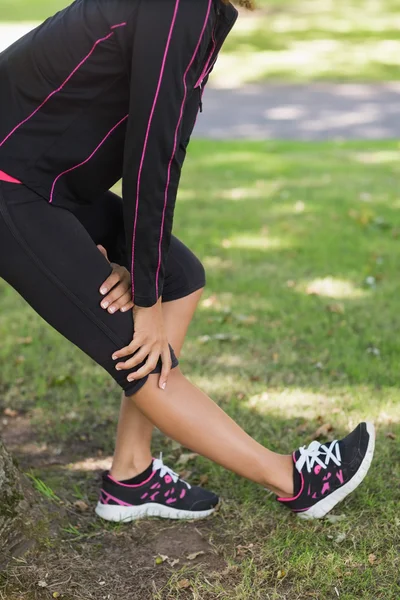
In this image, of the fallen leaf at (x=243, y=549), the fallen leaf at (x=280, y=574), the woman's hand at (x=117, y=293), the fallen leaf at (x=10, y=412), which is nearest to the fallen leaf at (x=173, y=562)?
the fallen leaf at (x=243, y=549)

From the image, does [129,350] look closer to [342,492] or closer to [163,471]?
[163,471]

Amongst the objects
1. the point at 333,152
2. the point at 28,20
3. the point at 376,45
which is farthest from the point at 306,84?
the point at 28,20

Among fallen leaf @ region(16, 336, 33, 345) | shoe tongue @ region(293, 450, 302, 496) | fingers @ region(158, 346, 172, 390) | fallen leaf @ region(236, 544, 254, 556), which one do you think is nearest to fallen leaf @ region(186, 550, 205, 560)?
fallen leaf @ region(236, 544, 254, 556)

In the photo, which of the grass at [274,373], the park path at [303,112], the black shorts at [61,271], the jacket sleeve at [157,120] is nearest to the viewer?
the jacket sleeve at [157,120]

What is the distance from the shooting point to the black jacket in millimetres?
1978

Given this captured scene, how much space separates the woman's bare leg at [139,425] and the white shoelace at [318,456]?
1.71 feet

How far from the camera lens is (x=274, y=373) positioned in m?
3.97

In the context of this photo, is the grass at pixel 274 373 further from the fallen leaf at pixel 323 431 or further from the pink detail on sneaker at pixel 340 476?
the pink detail on sneaker at pixel 340 476

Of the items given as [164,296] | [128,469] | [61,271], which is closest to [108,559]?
[128,469]

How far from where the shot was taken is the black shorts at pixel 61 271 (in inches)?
88.7

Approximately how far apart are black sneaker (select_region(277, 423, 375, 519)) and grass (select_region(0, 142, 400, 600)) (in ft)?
0.24

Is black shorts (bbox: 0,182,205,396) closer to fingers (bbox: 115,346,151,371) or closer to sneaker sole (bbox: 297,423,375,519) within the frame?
fingers (bbox: 115,346,151,371)

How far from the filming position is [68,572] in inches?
99.8

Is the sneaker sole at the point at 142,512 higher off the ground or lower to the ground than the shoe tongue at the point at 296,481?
lower
